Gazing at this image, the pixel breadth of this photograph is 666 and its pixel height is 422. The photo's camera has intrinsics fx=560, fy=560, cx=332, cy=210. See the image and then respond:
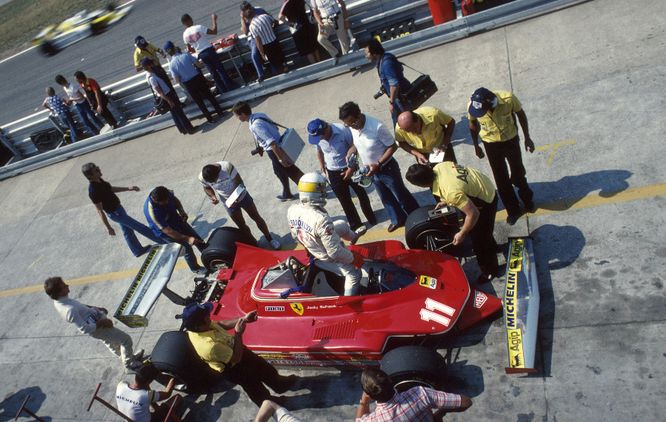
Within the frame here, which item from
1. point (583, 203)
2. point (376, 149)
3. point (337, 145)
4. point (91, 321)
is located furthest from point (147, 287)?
point (583, 203)

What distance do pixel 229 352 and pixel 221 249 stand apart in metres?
2.29

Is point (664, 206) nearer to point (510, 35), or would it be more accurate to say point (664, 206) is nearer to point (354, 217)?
point (354, 217)

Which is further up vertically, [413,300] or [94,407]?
[413,300]

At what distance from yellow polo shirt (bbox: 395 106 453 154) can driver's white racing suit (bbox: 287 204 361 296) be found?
1547 millimetres

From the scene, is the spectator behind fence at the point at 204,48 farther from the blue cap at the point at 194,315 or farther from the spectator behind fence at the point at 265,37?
the blue cap at the point at 194,315

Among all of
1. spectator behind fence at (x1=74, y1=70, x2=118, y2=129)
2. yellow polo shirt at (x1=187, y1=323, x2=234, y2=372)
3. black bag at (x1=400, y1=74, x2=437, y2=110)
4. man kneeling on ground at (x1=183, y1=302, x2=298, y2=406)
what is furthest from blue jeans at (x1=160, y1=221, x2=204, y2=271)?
spectator behind fence at (x1=74, y1=70, x2=118, y2=129)

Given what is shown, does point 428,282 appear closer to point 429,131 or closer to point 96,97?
point 429,131

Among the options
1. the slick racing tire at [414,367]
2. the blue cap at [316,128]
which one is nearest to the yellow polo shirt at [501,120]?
the blue cap at [316,128]

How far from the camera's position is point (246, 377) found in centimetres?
557

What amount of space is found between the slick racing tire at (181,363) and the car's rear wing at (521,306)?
10.8ft

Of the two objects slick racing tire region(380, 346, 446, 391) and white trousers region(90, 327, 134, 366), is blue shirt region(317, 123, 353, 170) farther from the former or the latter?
white trousers region(90, 327, 134, 366)

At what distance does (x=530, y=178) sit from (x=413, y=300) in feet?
9.04

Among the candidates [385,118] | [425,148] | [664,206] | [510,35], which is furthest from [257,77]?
[664,206]

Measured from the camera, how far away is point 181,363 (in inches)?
239
